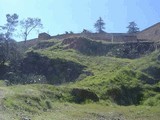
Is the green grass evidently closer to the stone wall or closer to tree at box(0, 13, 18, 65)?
tree at box(0, 13, 18, 65)

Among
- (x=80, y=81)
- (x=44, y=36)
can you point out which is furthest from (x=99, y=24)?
(x=80, y=81)

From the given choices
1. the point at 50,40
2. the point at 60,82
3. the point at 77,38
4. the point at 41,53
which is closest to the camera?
the point at 60,82

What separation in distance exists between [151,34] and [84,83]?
1262 inches

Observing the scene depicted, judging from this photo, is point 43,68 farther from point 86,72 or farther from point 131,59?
point 131,59

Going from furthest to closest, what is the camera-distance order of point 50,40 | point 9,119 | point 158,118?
point 50,40
point 158,118
point 9,119

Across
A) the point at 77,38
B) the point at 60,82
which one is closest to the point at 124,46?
the point at 77,38

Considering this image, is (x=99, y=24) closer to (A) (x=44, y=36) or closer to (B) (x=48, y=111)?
(A) (x=44, y=36)

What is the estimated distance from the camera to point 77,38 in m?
60.2

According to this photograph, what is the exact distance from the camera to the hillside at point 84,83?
996 inches

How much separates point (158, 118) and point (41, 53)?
91.9 ft

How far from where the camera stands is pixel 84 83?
39469 millimetres

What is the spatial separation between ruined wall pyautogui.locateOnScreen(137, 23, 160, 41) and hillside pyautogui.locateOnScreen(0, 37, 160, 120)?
7.06m

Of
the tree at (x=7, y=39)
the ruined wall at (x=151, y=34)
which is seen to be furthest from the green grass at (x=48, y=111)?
the ruined wall at (x=151, y=34)

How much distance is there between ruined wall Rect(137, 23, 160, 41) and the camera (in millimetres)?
66375
